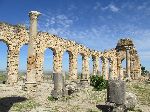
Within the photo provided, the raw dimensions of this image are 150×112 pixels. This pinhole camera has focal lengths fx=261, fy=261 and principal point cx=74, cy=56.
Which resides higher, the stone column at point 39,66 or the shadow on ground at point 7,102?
the stone column at point 39,66

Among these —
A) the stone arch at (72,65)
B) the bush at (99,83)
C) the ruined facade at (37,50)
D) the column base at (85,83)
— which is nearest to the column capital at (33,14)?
the ruined facade at (37,50)

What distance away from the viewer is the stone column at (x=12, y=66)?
21.0 metres

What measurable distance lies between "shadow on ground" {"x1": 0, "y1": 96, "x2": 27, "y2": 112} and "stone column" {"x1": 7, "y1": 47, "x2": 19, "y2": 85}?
24.1ft

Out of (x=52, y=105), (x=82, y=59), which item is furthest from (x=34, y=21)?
(x=82, y=59)

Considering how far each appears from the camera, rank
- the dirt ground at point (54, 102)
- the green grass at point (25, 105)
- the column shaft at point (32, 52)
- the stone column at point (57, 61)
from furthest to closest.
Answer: the stone column at point (57, 61) → the column shaft at point (32, 52) → the dirt ground at point (54, 102) → the green grass at point (25, 105)

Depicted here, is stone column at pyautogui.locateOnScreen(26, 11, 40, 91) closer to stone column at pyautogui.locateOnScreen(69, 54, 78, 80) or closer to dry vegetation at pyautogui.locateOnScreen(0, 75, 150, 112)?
dry vegetation at pyautogui.locateOnScreen(0, 75, 150, 112)

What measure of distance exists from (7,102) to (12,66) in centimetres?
890

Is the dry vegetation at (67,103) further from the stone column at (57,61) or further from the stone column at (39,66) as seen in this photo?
the stone column at (57,61)

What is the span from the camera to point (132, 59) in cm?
3762

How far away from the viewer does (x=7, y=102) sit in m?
12.7

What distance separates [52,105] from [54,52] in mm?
13167

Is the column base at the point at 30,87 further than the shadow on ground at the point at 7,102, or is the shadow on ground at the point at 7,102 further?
the column base at the point at 30,87

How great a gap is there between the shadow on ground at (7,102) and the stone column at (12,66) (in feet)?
24.1

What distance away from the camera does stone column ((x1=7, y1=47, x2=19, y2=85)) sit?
68.9ft
